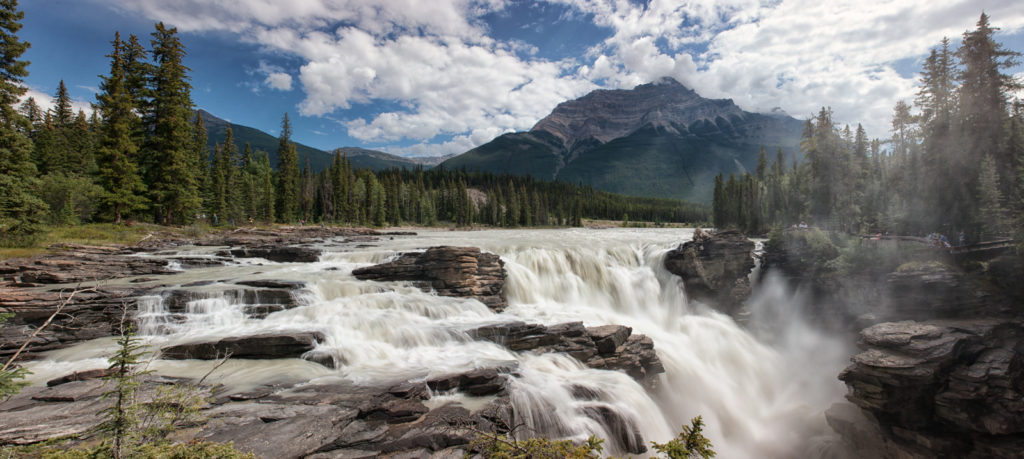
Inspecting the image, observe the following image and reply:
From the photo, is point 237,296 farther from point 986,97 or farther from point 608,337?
point 986,97

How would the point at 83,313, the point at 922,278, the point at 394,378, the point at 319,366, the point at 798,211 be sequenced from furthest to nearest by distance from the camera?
1. the point at 798,211
2. the point at 922,278
3. the point at 83,313
4. the point at 319,366
5. the point at 394,378

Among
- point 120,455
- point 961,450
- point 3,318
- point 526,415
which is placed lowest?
point 961,450

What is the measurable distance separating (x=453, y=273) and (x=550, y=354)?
299 inches

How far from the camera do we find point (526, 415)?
9.15 metres

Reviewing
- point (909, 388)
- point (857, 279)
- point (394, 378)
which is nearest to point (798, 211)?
point (857, 279)

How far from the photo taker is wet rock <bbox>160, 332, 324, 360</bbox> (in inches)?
416

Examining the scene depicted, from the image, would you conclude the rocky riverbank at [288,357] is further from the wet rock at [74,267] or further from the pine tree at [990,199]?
the pine tree at [990,199]

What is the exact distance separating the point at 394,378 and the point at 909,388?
56.6 ft

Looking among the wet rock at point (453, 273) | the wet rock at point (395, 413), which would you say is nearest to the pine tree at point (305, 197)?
the wet rock at point (453, 273)

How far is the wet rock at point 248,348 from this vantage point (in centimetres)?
1058

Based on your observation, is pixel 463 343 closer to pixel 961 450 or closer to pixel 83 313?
pixel 83 313

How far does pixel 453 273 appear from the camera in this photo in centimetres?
1872

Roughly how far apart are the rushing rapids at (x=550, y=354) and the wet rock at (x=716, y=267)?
1016mm

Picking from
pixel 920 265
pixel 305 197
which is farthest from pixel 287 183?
pixel 920 265
